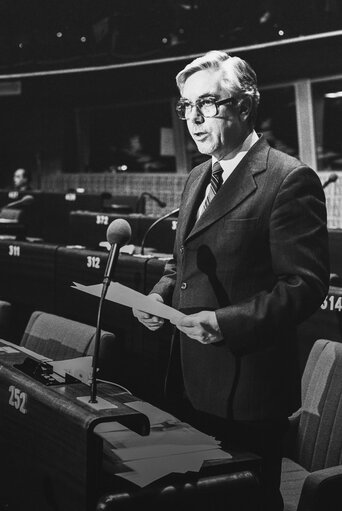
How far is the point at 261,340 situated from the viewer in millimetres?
1647

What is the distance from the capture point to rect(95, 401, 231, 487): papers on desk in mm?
1543

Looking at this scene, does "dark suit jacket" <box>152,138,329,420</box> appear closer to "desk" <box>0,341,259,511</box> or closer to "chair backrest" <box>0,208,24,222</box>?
"desk" <box>0,341,259,511</box>

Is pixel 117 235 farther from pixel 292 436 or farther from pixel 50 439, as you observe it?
pixel 292 436

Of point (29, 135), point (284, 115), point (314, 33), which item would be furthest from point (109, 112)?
point (314, 33)

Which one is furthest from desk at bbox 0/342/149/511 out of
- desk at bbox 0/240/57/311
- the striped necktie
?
desk at bbox 0/240/57/311

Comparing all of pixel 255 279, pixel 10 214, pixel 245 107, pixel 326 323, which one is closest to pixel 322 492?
pixel 255 279

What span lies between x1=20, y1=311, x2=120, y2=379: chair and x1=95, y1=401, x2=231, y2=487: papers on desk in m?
0.88

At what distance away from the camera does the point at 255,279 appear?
169 cm

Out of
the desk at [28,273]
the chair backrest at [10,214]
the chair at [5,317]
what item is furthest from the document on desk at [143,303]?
the chair backrest at [10,214]

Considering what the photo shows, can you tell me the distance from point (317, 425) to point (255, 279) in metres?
0.97

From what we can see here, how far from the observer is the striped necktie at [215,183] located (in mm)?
1820

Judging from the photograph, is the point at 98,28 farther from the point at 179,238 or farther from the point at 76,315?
the point at 179,238

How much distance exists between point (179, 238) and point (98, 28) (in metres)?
8.58

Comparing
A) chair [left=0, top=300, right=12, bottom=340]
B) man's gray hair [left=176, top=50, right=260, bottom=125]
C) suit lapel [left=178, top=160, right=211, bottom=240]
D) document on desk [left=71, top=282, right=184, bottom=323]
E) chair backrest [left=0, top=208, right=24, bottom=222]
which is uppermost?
chair backrest [left=0, top=208, right=24, bottom=222]
